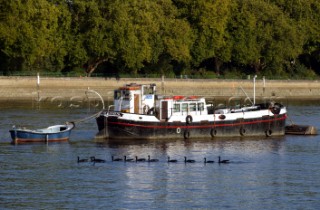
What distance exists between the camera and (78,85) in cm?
14575

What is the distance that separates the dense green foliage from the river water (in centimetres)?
5686

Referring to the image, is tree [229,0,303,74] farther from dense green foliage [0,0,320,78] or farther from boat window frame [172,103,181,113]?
boat window frame [172,103,181,113]

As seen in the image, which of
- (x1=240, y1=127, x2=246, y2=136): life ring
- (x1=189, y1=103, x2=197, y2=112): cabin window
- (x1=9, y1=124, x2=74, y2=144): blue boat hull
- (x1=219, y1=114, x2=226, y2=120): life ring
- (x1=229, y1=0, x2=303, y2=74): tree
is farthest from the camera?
(x1=229, y1=0, x2=303, y2=74): tree

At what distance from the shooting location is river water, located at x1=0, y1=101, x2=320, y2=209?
57.5m

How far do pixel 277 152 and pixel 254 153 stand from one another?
2509 millimetres

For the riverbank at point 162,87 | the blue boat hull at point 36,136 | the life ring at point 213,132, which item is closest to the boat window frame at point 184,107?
the life ring at point 213,132

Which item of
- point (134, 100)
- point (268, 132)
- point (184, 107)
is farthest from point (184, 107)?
point (268, 132)

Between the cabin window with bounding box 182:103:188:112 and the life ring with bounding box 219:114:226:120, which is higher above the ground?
the cabin window with bounding box 182:103:188:112

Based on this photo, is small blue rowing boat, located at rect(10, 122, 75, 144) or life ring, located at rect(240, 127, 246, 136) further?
life ring, located at rect(240, 127, 246, 136)

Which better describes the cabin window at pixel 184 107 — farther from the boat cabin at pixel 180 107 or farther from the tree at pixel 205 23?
the tree at pixel 205 23

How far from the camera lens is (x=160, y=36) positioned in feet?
530

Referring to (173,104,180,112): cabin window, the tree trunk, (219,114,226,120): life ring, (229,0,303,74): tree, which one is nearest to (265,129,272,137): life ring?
(219,114,226,120): life ring

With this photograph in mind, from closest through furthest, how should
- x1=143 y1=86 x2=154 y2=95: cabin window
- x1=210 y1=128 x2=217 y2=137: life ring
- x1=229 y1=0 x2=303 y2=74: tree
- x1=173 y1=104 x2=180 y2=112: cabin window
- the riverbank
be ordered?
x1=173 y1=104 x2=180 y2=112: cabin window < x1=143 y1=86 x2=154 y2=95: cabin window < x1=210 y1=128 x2=217 y2=137: life ring < the riverbank < x1=229 y1=0 x2=303 y2=74: tree

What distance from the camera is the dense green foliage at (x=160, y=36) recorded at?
146 m
